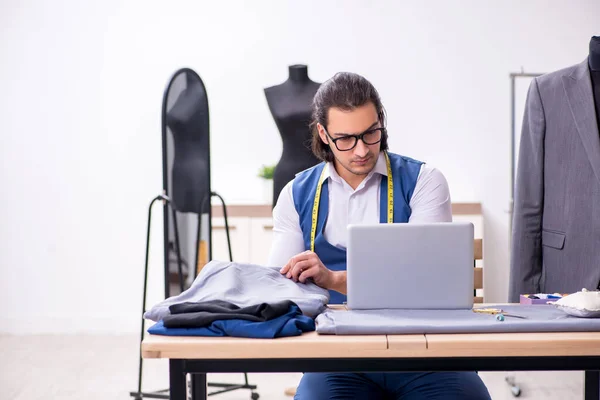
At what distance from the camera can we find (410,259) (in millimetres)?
1493

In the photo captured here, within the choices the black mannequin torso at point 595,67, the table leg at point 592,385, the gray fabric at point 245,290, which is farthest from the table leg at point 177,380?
the black mannequin torso at point 595,67

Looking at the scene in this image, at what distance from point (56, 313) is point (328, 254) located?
376cm

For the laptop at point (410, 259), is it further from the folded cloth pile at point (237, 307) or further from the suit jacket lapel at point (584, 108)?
the suit jacket lapel at point (584, 108)

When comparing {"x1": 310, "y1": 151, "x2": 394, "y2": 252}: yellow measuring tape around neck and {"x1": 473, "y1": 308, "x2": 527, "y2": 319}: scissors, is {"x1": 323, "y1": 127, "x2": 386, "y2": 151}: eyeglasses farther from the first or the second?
{"x1": 473, "y1": 308, "x2": 527, "y2": 319}: scissors

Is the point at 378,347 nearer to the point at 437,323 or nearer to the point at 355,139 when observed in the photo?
the point at 437,323

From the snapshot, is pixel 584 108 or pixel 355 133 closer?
pixel 355 133

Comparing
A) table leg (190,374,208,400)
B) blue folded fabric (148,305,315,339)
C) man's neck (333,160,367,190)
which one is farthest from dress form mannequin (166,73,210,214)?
blue folded fabric (148,305,315,339)

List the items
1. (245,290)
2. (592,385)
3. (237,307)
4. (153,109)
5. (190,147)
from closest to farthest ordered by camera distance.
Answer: (237,307), (245,290), (592,385), (190,147), (153,109)

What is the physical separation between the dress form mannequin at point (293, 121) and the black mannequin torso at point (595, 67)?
4.48 feet

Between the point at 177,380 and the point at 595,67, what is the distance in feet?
5.57

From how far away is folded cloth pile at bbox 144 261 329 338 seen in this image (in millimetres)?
1372

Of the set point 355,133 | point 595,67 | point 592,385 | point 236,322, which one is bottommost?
point 592,385

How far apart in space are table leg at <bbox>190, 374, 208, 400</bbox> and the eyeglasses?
29.6 inches

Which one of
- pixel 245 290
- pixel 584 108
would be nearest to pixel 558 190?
pixel 584 108
